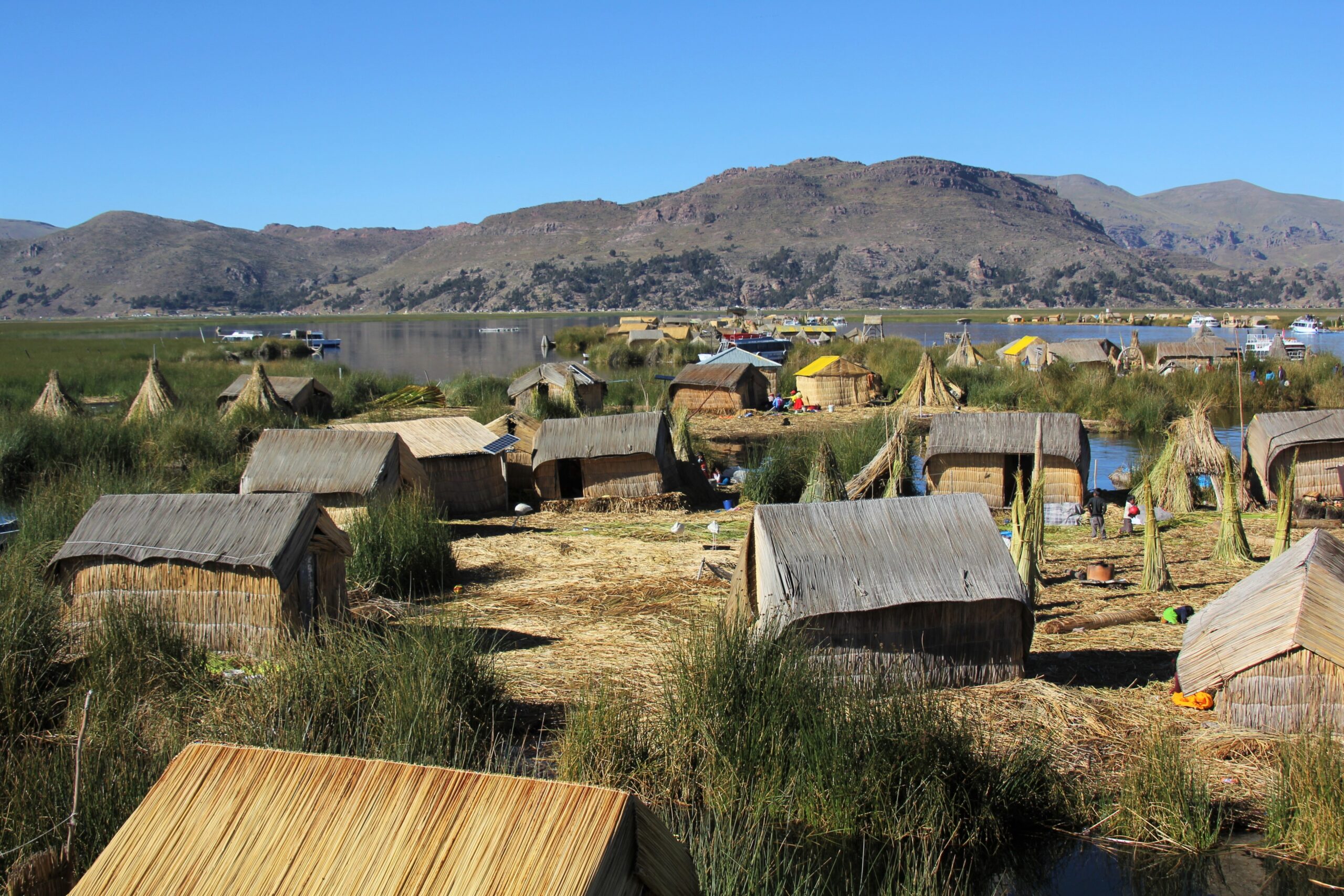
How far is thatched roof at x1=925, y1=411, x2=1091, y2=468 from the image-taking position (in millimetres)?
15352

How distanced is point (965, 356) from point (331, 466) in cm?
2938

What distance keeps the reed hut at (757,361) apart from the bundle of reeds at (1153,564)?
2112 cm

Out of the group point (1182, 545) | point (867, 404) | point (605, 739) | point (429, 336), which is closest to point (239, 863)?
point (605, 739)

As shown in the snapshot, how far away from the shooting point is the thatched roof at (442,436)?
1500 cm

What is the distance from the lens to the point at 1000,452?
51.0 ft

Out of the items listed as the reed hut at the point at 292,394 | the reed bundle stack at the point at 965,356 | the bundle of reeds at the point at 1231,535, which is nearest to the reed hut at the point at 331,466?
the bundle of reeds at the point at 1231,535

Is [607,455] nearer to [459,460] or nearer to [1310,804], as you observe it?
[459,460]

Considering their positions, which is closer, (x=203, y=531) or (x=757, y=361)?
(x=203, y=531)

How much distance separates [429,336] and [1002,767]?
90.4 metres

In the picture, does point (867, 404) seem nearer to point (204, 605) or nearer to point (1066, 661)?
point (1066, 661)

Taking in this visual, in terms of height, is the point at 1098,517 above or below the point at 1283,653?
below

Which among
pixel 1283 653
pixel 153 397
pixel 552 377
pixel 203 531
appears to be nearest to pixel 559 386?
pixel 552 377

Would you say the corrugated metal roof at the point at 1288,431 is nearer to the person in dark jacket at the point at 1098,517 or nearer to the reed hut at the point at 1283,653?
the person in dark jacket at the point at 1098,517

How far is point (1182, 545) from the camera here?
43.3ft
